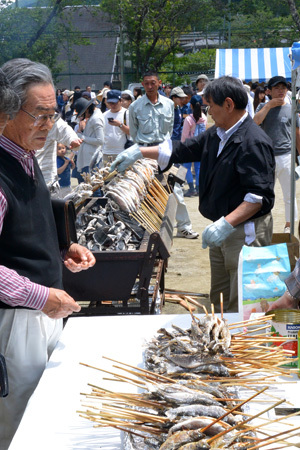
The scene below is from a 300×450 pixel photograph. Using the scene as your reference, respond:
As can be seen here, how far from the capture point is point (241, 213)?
3770mm

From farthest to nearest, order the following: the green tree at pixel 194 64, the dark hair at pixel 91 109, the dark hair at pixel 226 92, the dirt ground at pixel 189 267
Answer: the green tree at pixel 194 64 → the dark hair at pixel 91 109 → the dirt ground at pixel 189 267 → the dark hair at pixel 226 92

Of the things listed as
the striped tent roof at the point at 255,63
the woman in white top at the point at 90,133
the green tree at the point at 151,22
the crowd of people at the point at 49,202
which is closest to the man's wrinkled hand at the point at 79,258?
the crowd of people at the point at 49,202

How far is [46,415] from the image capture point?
205cm

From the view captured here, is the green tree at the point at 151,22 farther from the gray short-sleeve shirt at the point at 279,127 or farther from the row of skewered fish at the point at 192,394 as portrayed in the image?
the row of skewered fish at the point at 192,394

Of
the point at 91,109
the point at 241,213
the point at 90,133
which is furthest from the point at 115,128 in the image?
the point at 241,213

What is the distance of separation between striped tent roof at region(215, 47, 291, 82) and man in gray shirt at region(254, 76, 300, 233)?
21.7 ft

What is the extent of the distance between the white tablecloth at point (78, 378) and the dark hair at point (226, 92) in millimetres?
1566

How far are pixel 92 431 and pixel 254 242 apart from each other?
2323 mm

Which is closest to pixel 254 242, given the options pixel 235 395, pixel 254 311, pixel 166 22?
pixel 254 311

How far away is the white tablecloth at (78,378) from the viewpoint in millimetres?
1904

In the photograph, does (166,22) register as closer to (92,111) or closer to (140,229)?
(92,111)

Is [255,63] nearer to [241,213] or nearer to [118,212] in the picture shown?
[118,212]

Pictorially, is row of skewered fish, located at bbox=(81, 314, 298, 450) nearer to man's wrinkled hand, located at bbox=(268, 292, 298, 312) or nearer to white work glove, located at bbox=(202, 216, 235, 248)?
man's wrinkled hand, located at bbox=(268, 292, 298, 312)

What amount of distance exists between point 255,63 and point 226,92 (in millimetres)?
11566
